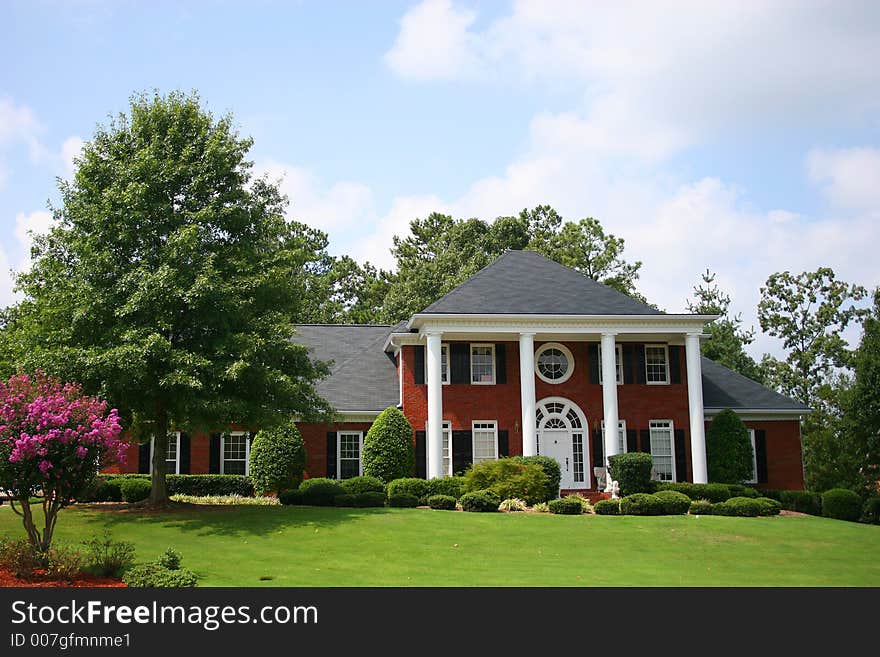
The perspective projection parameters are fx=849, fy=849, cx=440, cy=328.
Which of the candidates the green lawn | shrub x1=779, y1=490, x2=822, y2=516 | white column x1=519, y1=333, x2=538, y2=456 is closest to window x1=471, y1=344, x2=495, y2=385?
white column x1=519, y1=333, x2=538, y2=456

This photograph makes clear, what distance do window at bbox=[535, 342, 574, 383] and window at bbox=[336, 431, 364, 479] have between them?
7944 mm

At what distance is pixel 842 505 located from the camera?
29.0 m

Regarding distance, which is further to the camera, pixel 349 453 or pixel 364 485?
pixel 349 453

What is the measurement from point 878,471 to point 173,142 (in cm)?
3113

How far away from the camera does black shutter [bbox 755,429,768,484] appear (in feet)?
119

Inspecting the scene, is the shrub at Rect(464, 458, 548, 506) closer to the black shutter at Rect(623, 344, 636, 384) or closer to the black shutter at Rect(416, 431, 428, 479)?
the black shutter at Rect(416, 431, 428, 479)

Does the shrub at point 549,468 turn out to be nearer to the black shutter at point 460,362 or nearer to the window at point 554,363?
the black shutter at point 460,362

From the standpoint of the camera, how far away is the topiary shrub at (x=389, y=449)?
3127cm

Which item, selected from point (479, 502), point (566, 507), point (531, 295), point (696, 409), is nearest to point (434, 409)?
point (479, 502)

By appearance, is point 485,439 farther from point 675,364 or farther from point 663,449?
point 675,364

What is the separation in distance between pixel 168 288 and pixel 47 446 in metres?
7.59
